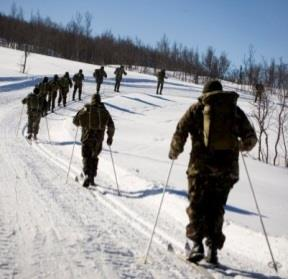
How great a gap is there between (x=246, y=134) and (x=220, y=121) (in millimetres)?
324

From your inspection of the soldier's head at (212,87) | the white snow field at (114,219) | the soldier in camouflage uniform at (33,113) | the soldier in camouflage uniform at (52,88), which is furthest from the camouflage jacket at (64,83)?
the soldier's head at (212,87)

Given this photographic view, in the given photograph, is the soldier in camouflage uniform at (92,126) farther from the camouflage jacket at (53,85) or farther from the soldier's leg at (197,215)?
the camouflage jacket at (53,85)

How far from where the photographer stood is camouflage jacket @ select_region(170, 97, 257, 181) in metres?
4.77

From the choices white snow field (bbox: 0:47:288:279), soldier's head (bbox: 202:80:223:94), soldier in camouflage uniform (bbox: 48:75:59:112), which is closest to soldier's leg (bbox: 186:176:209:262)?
white snow field (bbox: 0:47:288:279)

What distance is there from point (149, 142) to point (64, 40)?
82.7 m

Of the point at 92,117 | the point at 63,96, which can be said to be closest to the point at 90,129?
the point at 92,117

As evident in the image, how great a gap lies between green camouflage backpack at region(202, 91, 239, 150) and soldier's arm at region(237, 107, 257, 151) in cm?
9

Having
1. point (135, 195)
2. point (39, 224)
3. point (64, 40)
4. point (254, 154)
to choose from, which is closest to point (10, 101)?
point (254, 154)

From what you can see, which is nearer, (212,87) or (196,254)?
(196,254)

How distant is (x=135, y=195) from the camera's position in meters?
8.39

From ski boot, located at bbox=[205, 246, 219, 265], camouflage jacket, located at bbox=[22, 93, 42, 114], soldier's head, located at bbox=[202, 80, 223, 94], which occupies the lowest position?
ski boot, located at bbox=[205, 246, 219, 265]

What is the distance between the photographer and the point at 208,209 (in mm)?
4922

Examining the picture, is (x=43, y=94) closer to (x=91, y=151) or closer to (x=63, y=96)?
(x=63, y=96)

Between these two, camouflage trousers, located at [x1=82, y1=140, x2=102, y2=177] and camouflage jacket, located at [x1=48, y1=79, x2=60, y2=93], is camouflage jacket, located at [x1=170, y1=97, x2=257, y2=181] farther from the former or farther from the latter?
camouflage jacket, located at [x1=48, y1=79, x2=60, y2=93]
